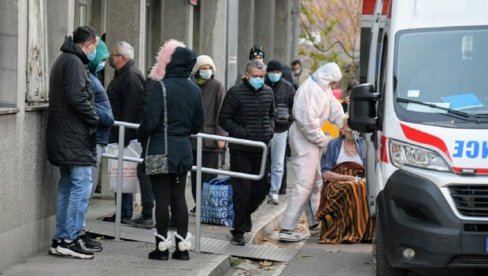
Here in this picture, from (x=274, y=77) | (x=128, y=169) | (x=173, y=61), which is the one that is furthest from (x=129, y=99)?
(x=274, y=77)

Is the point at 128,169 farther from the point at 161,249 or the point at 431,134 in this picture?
the point at 431,134

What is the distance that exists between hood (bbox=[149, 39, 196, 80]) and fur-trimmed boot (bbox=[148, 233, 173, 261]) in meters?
1.36

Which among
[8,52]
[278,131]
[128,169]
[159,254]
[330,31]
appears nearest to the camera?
[8,52]

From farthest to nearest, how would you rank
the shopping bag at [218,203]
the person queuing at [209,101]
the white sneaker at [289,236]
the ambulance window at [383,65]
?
the person queuing at [209,101] < the shopping bag at [218,203] < the white sneaker at [289,236] < the ambulance window at [383,65]

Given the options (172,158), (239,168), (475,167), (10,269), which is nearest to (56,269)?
(10,269)

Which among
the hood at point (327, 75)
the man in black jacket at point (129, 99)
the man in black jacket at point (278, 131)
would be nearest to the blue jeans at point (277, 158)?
the man in black jacket at point (278, 131)

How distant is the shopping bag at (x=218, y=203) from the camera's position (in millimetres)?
13273

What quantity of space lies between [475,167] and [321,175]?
4365 millimetres

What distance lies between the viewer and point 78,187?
10.4m

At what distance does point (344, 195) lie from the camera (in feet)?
42.2

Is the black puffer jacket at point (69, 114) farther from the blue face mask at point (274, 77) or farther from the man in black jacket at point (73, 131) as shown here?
the blue face mask at point (274, 77)

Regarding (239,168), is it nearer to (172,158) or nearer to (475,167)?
(172,158)

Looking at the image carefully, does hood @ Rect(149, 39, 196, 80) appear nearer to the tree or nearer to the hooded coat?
the hooded coat

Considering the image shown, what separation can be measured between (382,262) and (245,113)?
2883mm
